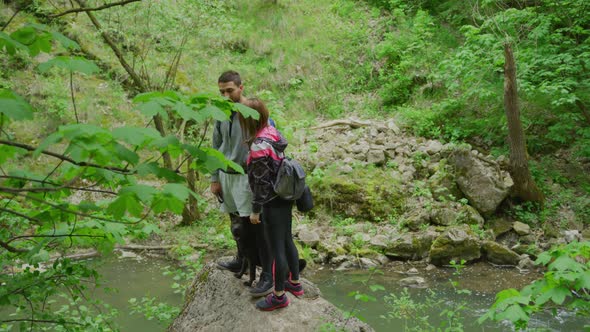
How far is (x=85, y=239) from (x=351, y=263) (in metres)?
5.81

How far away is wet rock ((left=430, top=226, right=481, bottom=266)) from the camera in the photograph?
25.4ft

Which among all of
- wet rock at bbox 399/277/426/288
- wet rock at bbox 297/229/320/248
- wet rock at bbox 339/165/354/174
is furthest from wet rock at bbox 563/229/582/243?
wet rock at bbox 297/229/320/248

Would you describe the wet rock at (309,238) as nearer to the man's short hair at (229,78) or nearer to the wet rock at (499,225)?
the wet rock at (499,225)

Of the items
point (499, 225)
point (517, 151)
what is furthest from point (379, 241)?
point (517, 151)

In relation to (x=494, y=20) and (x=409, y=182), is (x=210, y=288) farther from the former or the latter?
(x=494, y=20)

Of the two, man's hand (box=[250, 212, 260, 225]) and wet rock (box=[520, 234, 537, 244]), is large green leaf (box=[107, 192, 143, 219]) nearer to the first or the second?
man's hand (box=[250, 212, 260, 225])

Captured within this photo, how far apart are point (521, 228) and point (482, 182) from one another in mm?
972

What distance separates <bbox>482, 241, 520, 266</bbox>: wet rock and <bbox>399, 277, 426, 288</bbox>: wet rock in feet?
4.63

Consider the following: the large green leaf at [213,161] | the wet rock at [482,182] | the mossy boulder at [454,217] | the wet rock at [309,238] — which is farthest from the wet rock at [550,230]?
the large green leaf at [213,161]

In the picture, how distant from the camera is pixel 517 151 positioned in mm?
8773

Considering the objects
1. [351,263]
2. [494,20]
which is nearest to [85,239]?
[351,263]

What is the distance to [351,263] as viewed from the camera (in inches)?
309

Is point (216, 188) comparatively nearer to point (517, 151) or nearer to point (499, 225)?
point (499, 225)

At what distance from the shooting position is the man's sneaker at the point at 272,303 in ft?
11.6
